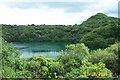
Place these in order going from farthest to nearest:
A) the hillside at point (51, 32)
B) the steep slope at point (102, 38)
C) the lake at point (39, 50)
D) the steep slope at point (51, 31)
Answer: the steep slope at point (51, 31)
the hillside at point (51, 32)
the steep slope at point (102, 38)
the lake at point (39, 50)

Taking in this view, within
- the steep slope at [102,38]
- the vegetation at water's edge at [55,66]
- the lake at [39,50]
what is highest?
the steep slope at [102,38]

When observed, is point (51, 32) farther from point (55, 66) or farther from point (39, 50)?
point (55, 66)

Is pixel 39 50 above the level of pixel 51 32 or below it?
below

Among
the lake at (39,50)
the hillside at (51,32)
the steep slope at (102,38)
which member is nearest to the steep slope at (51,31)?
the hillside at (51,32)

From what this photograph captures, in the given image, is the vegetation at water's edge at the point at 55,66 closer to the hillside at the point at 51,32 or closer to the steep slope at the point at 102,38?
the steep slope at the point at 102,38

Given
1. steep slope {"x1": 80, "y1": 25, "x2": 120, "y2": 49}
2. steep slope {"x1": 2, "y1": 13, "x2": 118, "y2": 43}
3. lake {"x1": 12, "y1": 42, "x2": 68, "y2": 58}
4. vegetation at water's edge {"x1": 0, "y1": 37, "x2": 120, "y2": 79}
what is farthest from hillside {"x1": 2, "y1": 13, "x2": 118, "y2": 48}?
vegetation at water's edge {"x1": 0, "y1": 37, "x2": 120, "y2": 79}

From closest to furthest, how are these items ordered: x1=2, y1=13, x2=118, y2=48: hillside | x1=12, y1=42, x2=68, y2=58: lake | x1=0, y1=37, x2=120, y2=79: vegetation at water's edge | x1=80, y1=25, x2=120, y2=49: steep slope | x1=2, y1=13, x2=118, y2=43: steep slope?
x1=0, y1=37, x2=120, y2=79: vegetation at water's edge → x1=12, y1=42, x2=68, y2=58: lake → x1=80, y1=25, x2=120, y2=49: steep slope → x1=2, y1=13, x2=118, y2=48: hillside → x1=2, y1=13, x2=118, y2=43: steep slope

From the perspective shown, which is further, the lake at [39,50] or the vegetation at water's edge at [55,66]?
the lake at [39,50]

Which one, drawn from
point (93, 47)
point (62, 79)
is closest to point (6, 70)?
point (62, 79)

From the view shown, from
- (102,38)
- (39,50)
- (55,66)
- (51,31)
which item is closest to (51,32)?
(51,31)

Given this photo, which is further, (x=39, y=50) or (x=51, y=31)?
(x=51, y=31)

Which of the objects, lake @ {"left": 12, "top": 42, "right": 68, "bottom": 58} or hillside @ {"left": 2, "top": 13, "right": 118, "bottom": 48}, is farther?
hillside @ {"left": 2, "top": 13, "right": 118, "bottom": 48}

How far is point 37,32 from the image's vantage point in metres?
32.7

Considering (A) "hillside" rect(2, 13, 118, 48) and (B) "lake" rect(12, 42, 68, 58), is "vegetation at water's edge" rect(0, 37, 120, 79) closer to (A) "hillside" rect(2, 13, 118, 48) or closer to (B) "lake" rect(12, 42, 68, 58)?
(B) "lake" rect(12, 42, 68, 58)
